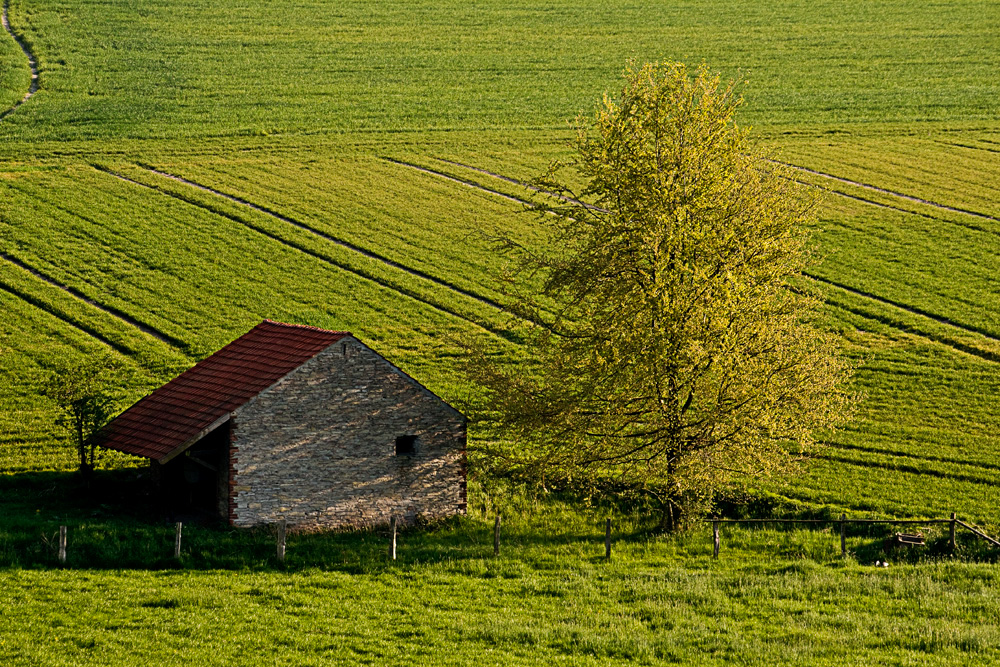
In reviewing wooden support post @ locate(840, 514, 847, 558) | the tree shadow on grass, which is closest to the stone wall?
the tree shadow on grass

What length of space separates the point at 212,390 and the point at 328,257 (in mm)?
25293

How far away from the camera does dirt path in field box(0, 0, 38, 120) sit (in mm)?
78812

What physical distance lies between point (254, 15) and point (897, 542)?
8686 centimetres

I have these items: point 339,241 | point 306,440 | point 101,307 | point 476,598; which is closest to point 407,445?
point 306,440

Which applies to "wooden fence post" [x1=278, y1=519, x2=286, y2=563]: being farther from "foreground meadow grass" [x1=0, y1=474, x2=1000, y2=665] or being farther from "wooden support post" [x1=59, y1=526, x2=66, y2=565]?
"wooden support post" [x1=59, y1=526, x2=66, y2=565]

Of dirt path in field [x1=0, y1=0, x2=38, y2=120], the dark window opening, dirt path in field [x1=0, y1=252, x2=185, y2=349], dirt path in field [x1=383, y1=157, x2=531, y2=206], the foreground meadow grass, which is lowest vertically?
the foreground meadow grass

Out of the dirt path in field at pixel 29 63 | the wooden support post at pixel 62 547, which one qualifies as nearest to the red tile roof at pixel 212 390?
the wooden support post at pixel 62 547

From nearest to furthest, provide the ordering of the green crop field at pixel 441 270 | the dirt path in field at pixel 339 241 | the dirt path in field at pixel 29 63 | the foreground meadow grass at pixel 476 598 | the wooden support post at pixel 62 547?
the foreground meadow grass at pixel 476 598 < the green crop field at pixel 441 270 < the wooden support post at pixel 62 547 < the dirt path in field at pixel 339 241 < the dirt path in field at pixel 29 63

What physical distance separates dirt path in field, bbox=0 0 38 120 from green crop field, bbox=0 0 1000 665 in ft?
2.36

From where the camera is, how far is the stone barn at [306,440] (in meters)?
32.3

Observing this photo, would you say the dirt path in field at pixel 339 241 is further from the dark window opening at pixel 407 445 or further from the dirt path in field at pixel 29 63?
the dark window opening at pixel 407 445

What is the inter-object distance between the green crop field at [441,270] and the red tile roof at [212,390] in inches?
91.2

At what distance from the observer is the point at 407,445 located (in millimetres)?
34625

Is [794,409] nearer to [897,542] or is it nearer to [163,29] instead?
[897,542]
